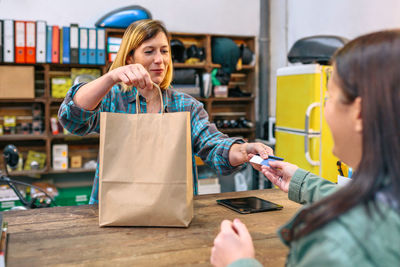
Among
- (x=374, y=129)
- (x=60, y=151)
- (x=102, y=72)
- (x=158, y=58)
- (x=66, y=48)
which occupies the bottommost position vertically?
(x=60, y=151)

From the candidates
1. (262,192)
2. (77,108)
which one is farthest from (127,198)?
(262,192)

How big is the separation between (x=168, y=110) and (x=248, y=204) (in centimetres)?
53

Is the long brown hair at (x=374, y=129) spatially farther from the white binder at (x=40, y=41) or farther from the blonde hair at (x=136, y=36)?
the white binder at (x=40, y=41)

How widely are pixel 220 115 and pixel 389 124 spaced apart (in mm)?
4036

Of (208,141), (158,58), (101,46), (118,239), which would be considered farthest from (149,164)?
(101,46)

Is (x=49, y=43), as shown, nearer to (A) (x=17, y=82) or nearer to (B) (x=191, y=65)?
(A) (x=17, y=82)

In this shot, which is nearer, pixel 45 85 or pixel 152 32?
pixel 152 32

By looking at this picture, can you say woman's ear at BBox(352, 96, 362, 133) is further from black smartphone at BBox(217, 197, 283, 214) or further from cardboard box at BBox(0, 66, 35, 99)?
cardboard box at BBox(0, 66, 35, 99)

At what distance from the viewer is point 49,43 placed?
143 inches

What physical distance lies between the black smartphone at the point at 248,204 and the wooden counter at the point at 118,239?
2cm

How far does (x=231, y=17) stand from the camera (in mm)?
4551

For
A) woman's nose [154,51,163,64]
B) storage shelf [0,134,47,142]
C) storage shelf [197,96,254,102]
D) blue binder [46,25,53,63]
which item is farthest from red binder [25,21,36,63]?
woman's nose [154,51,163,64]

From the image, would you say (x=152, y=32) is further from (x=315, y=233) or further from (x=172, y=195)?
(x=315, y=233)

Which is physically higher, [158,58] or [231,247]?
[158,58]
